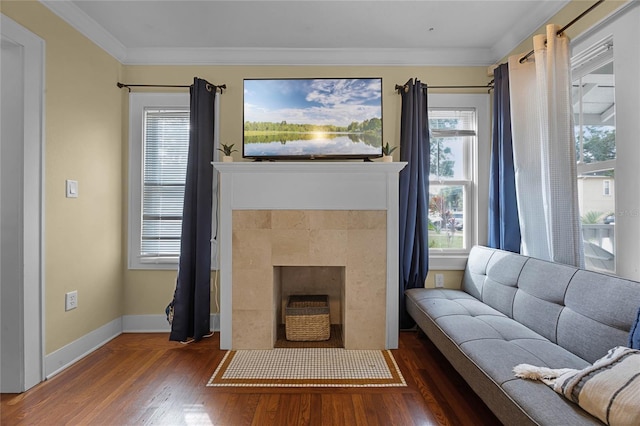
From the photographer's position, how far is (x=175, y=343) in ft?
8.58

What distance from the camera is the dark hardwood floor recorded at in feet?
5.44

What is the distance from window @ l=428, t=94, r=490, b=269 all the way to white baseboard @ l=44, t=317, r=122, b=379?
2.86 m

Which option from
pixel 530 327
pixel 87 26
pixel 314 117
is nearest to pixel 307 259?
pixel 314 117

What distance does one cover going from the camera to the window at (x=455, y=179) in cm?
287

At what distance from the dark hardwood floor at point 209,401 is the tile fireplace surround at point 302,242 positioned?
1.23ft

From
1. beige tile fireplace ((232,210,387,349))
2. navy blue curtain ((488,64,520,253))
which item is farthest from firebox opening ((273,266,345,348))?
navy blue curtain ((488,64,520,253))

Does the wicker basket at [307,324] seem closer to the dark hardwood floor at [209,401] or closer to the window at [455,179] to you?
the dark hardwood floor at [209,401]

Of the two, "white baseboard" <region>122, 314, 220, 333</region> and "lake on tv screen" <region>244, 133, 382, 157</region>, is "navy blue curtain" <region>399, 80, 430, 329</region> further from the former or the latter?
"white baseboard" <region>122, 314, 220, 333</region>

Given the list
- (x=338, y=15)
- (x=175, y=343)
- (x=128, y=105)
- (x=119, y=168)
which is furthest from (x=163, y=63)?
(x=175, y=343)

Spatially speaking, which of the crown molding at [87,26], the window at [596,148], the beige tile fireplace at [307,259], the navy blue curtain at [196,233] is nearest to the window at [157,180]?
the navy blue curtain at [196,233]

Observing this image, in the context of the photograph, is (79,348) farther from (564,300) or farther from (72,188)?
(564,300)

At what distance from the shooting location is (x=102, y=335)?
2570 mm

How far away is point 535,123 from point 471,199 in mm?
909

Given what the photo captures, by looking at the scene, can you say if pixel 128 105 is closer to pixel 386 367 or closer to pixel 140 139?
pixel 140 139
